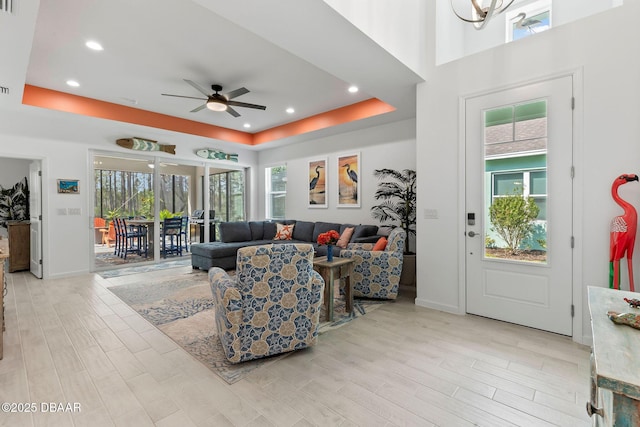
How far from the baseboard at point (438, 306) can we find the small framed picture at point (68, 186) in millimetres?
6165

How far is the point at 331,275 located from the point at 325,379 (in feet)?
3.85

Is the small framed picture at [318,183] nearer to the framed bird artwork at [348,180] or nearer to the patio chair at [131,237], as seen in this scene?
the framed bird artwork at [348,180]

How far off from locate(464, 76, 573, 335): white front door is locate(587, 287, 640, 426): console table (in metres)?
2.07

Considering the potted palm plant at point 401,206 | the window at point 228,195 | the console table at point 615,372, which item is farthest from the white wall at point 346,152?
the console table at point 615,372

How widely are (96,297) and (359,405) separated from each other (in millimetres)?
3998

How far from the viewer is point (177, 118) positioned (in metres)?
6.09

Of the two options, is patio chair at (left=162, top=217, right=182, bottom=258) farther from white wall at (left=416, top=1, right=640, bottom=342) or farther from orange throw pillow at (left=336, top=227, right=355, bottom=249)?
white wall at (left=416, top=1, right=640, bottom=342)

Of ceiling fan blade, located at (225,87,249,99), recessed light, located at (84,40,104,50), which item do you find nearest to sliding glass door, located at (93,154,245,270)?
recessed light, located at (84,40,104,50)

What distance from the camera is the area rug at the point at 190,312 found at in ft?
7.77

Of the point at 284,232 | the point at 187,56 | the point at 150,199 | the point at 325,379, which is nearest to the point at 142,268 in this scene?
the point at 150,199

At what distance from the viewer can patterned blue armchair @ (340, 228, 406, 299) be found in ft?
12.3

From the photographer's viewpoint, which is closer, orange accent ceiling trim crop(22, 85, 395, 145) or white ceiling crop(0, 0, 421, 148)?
white ceiling crop(0, 0, 421, 148)

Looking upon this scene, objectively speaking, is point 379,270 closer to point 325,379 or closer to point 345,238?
point 345,238

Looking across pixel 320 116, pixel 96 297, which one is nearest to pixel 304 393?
pixel 96 297
